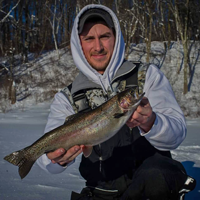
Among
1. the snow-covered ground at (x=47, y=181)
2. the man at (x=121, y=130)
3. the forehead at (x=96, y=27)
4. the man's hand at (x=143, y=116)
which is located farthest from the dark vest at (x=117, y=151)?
the snow-covered ground at (x=47, y=181)

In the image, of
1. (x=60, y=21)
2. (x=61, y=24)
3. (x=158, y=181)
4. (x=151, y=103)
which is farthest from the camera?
(x=60, y=21)

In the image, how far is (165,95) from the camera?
2371mm

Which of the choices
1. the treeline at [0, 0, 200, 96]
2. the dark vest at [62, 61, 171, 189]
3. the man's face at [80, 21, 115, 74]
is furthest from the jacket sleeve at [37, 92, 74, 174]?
the treeline at [0, 0, 200, 96]

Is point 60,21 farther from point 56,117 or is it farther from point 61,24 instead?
point 56,117

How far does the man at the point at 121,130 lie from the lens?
82.2 inches

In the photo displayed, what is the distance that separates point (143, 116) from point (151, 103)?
0.55 metres

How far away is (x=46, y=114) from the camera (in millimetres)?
12789

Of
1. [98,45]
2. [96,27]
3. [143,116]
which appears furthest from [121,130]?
[96,27]

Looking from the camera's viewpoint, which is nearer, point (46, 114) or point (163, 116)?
point (163, 116)

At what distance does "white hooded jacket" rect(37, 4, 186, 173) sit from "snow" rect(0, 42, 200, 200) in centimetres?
112

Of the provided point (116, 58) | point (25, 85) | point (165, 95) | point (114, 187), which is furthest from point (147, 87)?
point (25, 85)

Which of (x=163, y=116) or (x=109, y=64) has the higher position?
(x=109, y=64)

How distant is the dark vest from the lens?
2.47m

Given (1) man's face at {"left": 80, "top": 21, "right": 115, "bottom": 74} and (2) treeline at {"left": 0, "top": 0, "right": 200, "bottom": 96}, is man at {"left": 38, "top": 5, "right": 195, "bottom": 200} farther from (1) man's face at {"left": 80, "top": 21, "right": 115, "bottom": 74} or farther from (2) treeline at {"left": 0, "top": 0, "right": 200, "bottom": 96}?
(2) treeline at {"left": 0, "top": 0, "right": 200, "bottom": 96}
